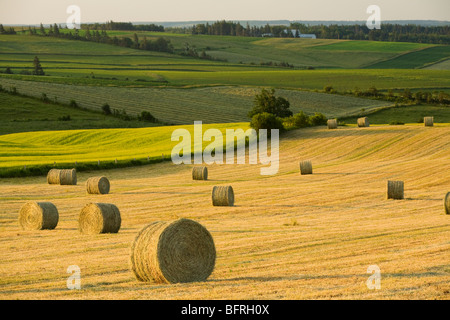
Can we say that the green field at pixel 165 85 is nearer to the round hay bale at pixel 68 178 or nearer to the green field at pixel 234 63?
the green field at pixel 234 63

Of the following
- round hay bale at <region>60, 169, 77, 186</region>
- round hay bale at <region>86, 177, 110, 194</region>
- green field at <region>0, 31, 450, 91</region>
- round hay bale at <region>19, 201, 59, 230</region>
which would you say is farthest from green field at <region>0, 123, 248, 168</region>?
green field at <region>0, 31, 450, 91</region>

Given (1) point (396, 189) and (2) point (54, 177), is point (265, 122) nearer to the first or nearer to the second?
(2) point (54, 177)

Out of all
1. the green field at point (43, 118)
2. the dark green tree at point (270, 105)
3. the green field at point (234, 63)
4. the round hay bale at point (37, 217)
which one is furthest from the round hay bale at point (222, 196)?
the green field at point (234, 63)

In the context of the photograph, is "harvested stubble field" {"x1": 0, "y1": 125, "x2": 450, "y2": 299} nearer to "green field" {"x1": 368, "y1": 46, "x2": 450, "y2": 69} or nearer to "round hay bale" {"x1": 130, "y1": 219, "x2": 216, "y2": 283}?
"round hay bale" {"x1": 130, "y1": 219, "x2": 216, "y2": 283}

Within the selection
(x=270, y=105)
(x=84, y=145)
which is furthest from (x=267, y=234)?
(x=270, y=105)

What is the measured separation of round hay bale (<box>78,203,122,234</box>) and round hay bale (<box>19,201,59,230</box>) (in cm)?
193

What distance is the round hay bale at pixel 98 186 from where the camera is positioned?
116 feet

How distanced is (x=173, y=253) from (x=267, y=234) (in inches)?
273

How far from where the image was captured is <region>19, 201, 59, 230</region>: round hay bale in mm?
23766

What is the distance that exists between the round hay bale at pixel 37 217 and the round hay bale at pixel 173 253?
968 centimetres

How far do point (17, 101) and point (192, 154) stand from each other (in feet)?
129

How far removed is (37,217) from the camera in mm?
23828

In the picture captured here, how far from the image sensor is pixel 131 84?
4094 inches


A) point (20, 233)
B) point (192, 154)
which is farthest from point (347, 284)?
point (192, 154)
